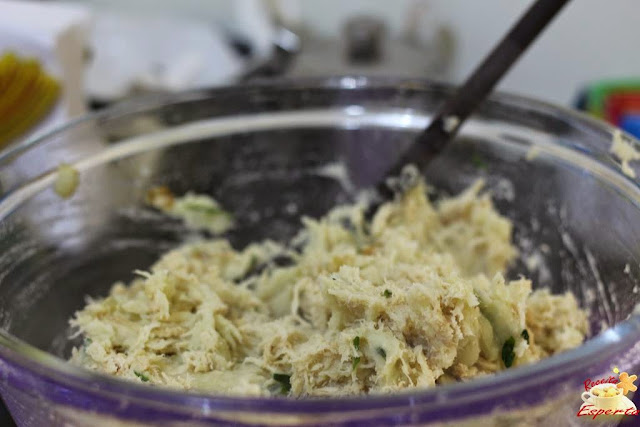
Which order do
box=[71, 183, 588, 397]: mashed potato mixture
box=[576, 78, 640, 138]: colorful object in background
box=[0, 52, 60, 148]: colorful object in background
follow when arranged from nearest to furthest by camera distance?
box=[71, 183, 588, 397]: mashed potato mixture
box=[0, 52, 60, 148]: colorful object in background
box=[576, 78, 640, 138]: colorful object in background

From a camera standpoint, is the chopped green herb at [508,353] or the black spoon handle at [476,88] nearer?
the chopped green herb at [508,353]

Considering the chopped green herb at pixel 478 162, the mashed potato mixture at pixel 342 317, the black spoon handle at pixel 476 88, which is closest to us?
the mashed potato mixture at pixel 342 317

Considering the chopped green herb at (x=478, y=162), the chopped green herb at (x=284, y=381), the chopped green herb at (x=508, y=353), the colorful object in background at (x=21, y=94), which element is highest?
the colorful object in background at (x=21, y=94)

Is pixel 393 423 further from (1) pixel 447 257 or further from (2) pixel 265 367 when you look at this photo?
(1) pixel 447 257

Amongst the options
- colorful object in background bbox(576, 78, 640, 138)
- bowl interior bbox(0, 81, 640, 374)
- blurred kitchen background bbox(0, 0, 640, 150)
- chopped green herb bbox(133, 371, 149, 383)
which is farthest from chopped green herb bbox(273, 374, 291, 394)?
colorful object in background bbox(576, 78, 640, 138)

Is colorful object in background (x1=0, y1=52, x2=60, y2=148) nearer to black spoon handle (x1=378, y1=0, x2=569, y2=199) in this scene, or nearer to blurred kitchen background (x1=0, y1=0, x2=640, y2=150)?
blurred kitchen background (x1=0, y1=0, x2=640, y2=150)

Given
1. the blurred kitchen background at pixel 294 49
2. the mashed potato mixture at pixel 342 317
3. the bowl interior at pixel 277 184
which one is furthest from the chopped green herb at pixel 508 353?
the blurred kitchen background at pixel 294 49

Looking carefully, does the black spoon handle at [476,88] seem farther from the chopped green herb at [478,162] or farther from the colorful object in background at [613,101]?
the colorful object in background at [613,101]
